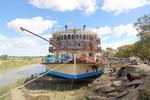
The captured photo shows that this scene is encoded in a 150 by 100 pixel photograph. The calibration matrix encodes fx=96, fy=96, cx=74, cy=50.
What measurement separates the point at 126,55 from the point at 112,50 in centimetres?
1379

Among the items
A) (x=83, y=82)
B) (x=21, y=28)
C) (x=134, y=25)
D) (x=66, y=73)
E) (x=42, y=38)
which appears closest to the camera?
(x=21, y=28)

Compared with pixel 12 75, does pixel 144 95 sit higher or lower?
higher

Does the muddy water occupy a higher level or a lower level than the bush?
lower

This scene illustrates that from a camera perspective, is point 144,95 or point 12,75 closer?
point 144,95

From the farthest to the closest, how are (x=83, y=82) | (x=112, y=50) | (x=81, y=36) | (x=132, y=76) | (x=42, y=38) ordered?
(x=112, y=50)
(x=81, y=36)
(x=83, y=82)
(x=132, y=76)
(x=42, y=38)

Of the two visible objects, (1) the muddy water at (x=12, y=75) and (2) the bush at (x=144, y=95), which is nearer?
(2) the bush at (x=144, y=95)

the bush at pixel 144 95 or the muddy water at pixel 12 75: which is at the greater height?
the bush at pixel 144 95

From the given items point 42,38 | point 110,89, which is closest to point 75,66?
point 110,89

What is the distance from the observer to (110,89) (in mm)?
7762

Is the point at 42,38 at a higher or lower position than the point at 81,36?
lower

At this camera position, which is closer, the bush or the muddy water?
the bush

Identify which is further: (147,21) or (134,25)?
(134,25)

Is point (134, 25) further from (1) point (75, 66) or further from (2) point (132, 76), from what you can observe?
(1) point (75, 66)

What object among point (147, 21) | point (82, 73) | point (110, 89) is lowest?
point (110, 89)
